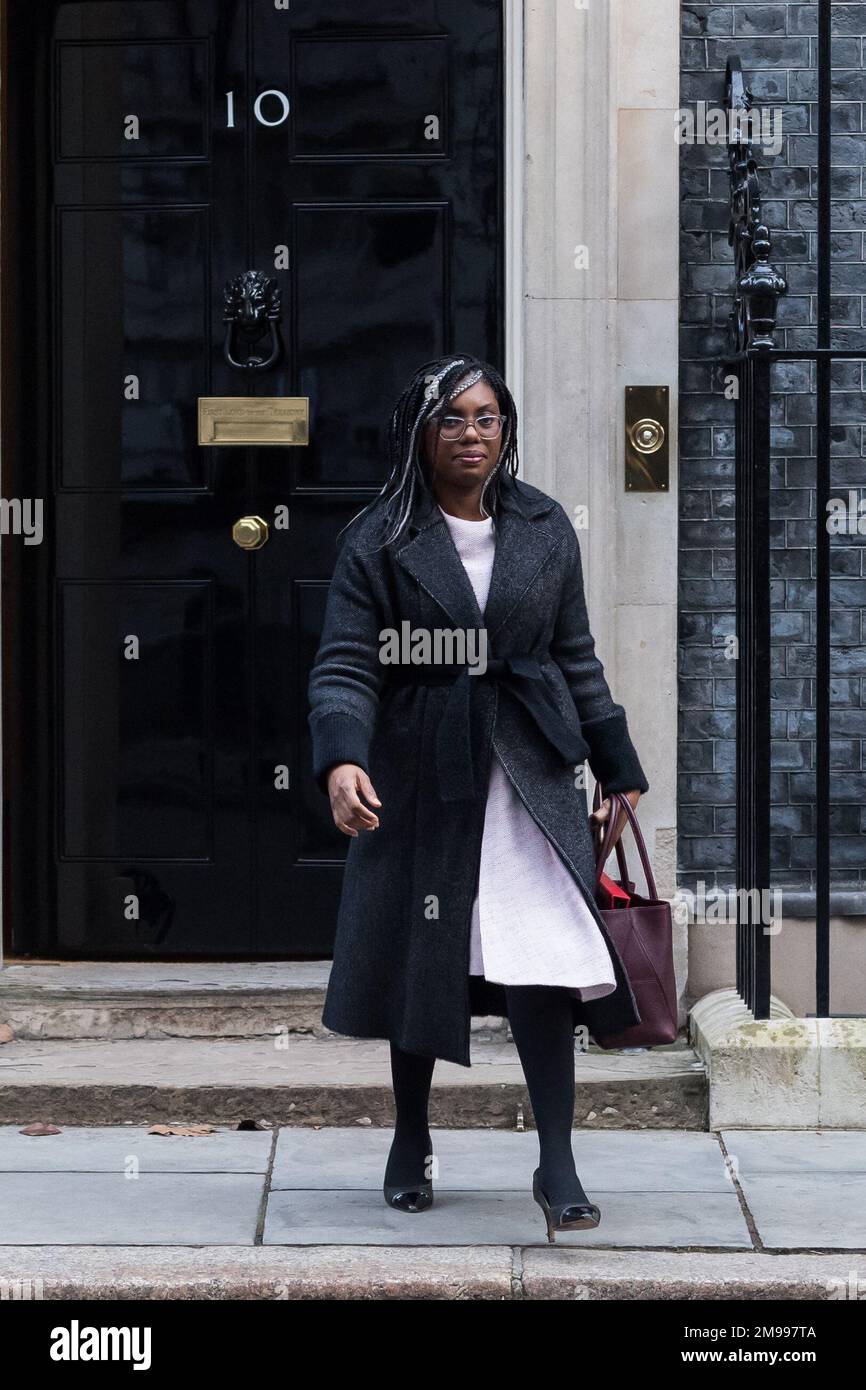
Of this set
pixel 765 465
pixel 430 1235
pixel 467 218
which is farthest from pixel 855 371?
pixel 430 1235

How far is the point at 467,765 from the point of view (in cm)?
422

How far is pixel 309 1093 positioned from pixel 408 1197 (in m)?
0.87

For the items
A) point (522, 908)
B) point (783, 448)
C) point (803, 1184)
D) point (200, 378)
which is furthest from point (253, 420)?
point (803, 1184)

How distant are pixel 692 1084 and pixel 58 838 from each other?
2.07m

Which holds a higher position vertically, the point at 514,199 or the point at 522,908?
the point at 514,199

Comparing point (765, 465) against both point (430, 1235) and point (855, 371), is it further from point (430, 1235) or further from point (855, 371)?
point (430, 1235)

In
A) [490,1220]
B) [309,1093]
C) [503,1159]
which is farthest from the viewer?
[309,1093]

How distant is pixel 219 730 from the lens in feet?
20.1

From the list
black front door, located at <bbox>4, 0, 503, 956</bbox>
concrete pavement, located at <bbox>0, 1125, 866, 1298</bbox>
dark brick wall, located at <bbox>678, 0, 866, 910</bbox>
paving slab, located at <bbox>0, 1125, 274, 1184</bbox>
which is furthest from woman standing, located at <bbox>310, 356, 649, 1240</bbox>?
black front door, located at <bbox>4, 0, 503, 956</bbox>

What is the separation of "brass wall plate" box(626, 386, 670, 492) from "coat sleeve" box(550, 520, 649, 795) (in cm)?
139

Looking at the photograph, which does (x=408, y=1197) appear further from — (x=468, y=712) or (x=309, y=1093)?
(x=468, y=712)

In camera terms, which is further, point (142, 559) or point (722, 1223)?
point (142, 559)

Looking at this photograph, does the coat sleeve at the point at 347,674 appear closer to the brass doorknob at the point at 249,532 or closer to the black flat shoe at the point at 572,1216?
the black flat shoe at the point at 572,1216

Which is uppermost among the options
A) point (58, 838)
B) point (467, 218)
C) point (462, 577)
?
point (467, 218)
